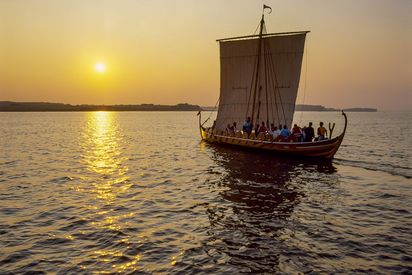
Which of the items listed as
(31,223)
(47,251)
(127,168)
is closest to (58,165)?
(127,168)

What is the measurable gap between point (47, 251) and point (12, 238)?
2.10m

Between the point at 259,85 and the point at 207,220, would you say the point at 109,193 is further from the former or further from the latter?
the point at 259,85

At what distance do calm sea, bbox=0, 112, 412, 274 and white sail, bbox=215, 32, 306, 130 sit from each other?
13.1 metres

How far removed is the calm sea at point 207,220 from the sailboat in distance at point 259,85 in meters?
12.0

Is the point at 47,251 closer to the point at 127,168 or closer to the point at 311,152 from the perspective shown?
the point at 127,168

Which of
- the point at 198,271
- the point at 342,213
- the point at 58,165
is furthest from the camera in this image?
the point at 58,165

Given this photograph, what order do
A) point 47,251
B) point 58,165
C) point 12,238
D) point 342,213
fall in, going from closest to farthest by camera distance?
point 47,251
point 12,238
point 342,213
point 58,165

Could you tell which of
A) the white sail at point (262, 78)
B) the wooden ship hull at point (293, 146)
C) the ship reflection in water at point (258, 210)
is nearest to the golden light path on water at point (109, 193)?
the ship reflection in water at point (258, 210)

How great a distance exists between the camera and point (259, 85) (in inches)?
1602

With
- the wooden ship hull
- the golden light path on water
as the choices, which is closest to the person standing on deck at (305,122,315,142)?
the wooden ship hull

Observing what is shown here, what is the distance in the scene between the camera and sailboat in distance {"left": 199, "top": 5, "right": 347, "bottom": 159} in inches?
1492

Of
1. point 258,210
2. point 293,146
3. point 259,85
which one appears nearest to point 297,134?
point 293,146

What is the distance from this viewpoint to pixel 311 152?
1225 inches

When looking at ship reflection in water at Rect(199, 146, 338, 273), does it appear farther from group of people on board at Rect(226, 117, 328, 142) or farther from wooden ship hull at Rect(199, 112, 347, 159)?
group of people on board at Rect(226, 117, 328, 142)
